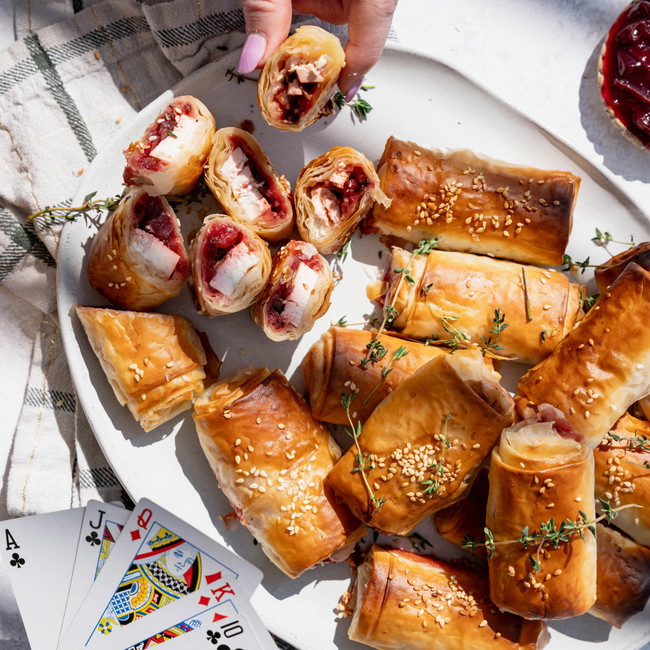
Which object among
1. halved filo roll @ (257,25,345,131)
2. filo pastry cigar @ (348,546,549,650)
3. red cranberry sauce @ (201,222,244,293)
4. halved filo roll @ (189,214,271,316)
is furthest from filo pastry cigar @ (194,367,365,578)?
halved filo roll @ (257,25,345,131)

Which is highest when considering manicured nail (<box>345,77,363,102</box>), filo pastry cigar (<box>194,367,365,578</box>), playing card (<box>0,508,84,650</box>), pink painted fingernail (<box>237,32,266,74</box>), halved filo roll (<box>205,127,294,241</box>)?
pink painted fingernail (<box>237,32,266,74</box>)

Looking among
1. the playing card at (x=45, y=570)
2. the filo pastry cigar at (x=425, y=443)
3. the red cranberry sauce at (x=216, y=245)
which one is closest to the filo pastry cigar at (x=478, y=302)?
the filo pastry cigar at (x=425, y=443)

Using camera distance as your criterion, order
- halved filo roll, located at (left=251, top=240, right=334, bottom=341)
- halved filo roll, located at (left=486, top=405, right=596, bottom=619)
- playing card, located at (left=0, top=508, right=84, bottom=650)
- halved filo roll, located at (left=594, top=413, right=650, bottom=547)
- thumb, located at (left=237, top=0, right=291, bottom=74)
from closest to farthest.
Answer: thumb, located at (left=237, top=0, right=291, bottom=74), halved filo roll, located at (left=486, top=405, right=596, bottom=619), halved filo roll, located at (left=251, top=240, right=334, bottom=341), halved filo roll, located at (left=594, top=413, right=650, bottom=547), playing card, located at (left=0, top=508, right=84, bottom=650)

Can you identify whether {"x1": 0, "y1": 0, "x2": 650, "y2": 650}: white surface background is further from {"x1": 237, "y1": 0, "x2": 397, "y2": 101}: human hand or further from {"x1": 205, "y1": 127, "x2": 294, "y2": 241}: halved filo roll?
{"x1": 205, "y1": 127, "x2": 294, "y2": 241}: halved filo roll

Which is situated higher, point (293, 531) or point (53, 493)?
point (293, 531)

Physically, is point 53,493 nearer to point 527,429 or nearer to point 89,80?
point 89,80

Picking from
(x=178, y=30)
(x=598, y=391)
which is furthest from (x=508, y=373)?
(x=178, y=30)

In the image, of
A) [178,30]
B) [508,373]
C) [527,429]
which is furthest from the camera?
[508,373]

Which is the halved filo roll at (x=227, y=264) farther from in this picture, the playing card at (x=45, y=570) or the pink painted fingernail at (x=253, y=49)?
the playing card at (x=45, y=570)
